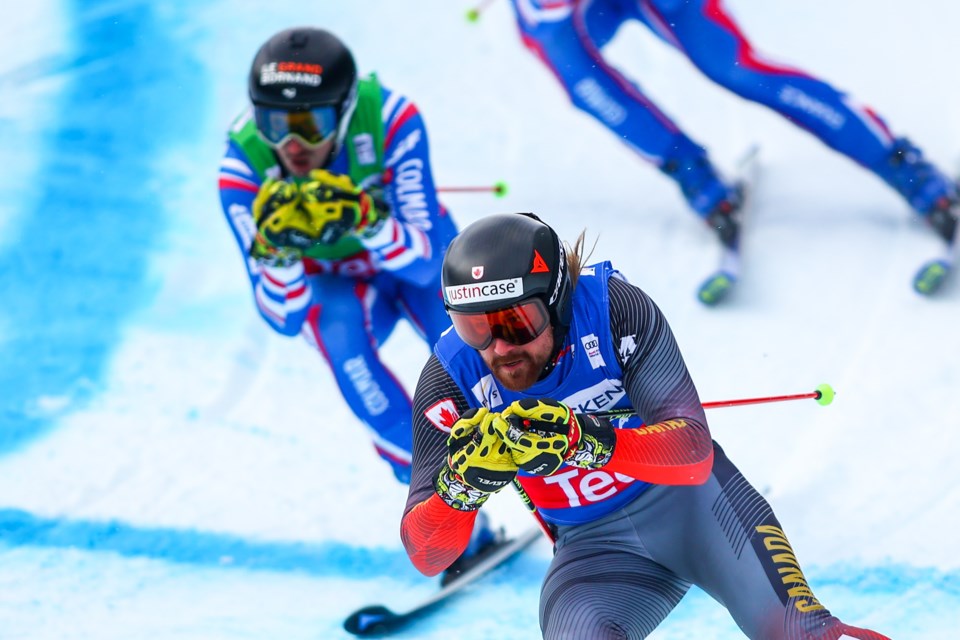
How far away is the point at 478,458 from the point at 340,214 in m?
1.85

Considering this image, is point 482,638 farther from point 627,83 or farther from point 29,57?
point 29,57

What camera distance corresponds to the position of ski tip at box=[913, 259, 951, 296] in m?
6.28

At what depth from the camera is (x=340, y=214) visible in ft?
14.7

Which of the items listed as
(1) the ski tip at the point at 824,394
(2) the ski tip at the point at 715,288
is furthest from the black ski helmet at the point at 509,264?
(2) the ski tip at the point at 715,288

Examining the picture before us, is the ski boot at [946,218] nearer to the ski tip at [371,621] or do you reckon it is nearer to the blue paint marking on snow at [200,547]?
the blue paint marking on snow at [200,547]

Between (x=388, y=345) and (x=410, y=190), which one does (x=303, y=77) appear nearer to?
(x=410, y=190)

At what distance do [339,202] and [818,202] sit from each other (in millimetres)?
3678

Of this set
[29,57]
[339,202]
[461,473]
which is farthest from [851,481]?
[29,57]

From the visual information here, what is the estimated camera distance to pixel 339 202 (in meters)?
4.48

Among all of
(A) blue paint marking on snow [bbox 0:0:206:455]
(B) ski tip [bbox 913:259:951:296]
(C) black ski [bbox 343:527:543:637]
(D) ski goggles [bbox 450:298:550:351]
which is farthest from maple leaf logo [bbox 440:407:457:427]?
(B) ski tip [bbox 913:259:951:296]

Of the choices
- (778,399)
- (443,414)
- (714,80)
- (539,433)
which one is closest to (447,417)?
(443,414)

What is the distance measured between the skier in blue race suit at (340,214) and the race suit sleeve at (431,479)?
1.40 m

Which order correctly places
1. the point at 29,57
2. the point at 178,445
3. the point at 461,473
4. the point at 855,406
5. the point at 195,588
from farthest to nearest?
the point at 29,57
the point at 178,445
the point at 855,406
the point at 195,588
the point at 461,473

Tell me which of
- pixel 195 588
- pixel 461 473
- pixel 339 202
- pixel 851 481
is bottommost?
Result: pixel 195 588
